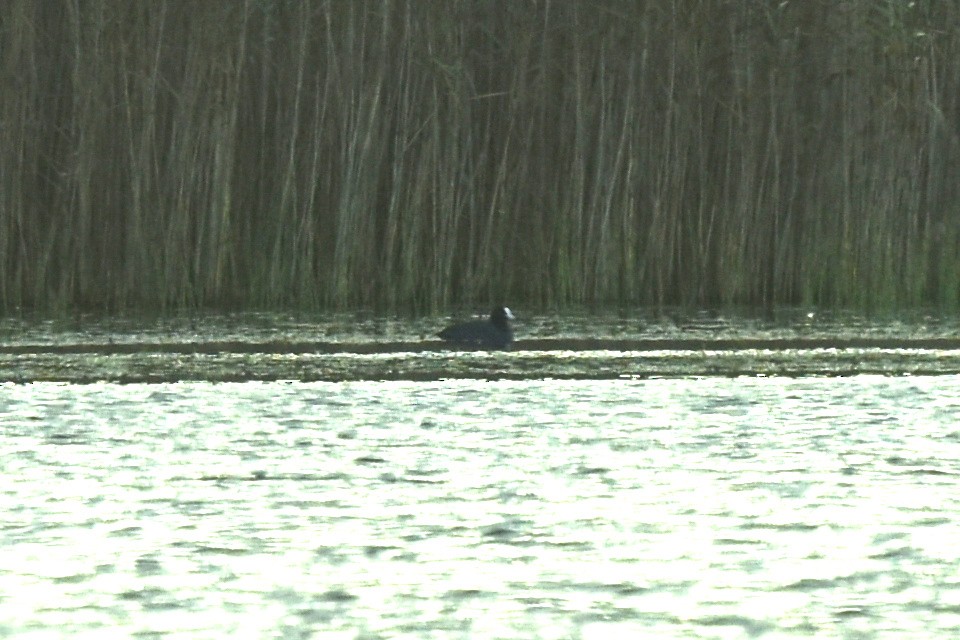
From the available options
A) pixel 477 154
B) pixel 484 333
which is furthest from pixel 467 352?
pixel 477 154

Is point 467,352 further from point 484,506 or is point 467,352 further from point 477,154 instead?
point 484,506

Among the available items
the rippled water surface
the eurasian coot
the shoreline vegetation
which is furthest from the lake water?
the shoreline vegetation

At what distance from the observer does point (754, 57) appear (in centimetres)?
964

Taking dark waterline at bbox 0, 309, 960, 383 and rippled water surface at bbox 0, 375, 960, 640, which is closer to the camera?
rippled water surface at bbox 0, 375, 960, 640

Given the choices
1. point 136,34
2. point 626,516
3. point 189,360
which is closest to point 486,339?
point 189,360

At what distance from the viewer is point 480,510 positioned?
435 cm

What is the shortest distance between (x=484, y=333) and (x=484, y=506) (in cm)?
325

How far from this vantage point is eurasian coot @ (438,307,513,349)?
299 inches

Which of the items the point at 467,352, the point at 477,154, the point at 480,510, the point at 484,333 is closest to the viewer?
the point at 480,510

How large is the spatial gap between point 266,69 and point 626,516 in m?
5.18

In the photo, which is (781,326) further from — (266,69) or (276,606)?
(276,606)

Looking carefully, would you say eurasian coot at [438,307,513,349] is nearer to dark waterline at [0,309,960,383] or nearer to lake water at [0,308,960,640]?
dark waterline at [0,309,960,383]

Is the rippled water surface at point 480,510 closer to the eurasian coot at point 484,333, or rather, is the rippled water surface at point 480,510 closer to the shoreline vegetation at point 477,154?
the eurasian coot at point 484,333

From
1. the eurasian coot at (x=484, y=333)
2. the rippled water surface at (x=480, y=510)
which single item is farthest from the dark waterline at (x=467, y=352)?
the rippled water surface at (x=480, y=510)
